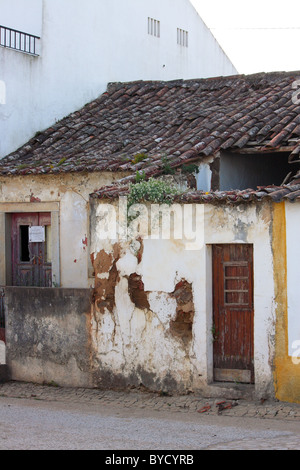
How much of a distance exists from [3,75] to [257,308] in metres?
7.84

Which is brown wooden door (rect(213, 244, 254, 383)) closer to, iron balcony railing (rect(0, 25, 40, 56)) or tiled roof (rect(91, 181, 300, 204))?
tiled roof (rect(91, 181, 300, 204))

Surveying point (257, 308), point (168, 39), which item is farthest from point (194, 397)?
point (168, 39)

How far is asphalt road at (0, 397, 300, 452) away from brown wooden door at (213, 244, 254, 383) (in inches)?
39.6

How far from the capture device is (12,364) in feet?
38.3

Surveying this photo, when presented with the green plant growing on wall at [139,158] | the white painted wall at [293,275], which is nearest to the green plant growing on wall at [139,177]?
the green plant growing on wall at [139,158]

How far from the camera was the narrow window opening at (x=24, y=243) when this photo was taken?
14758mm

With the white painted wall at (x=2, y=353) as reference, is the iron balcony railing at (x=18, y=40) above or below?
above

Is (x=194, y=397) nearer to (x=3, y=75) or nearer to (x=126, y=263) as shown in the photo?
(x=126, y=263)

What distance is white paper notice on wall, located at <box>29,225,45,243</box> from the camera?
14486 millimetres

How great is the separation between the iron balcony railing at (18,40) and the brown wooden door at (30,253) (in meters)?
3.49

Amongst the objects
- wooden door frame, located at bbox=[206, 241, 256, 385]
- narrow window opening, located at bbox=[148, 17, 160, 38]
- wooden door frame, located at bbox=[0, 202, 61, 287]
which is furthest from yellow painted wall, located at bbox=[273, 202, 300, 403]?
narrow window opening, located at bbox=[148, 17, 160, 38]

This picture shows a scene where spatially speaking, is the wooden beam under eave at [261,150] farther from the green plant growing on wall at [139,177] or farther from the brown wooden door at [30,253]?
the brown wooden door at [30,253]

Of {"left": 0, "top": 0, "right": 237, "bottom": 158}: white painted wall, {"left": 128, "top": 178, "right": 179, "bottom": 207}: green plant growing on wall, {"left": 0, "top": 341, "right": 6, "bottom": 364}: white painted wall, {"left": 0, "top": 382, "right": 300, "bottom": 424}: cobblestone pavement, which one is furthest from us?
{"left": 0, "top": 0, "right": 237, "bottom": 158}: white painted wall

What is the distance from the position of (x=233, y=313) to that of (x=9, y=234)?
622 centimetres
